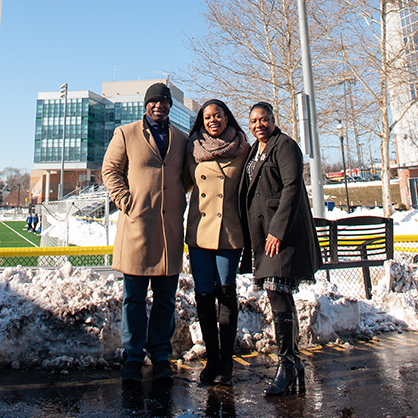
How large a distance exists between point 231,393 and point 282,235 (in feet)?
3.88

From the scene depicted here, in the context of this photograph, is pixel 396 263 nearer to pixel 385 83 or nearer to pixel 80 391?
pixel 80 391

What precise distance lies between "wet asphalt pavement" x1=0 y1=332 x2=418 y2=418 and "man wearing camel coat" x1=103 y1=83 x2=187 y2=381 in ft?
0.96

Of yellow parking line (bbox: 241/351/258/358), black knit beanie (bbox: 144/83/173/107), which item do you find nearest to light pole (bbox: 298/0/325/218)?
yellow parking line (bbox: 241/351/258/358)

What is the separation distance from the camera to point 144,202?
3.09 metres

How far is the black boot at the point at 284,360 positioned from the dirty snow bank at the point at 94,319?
92 centimetres

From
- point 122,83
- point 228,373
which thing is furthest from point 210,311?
point 122,83

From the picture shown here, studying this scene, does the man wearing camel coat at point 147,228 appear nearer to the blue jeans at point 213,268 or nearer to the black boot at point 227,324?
the blue jeans at point 213,268

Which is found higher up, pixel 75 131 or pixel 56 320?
pixel 75 131

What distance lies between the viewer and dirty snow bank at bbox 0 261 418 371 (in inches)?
131

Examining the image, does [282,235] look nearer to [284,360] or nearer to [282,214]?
[282,214]

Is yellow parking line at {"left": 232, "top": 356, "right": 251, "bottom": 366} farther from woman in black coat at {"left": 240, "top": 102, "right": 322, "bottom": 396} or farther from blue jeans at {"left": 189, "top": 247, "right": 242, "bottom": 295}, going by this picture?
blue jeans at {"left": 189, "top": 247, "right": 242, "bottom": 295}

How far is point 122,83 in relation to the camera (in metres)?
108

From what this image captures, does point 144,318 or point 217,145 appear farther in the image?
point 144,318

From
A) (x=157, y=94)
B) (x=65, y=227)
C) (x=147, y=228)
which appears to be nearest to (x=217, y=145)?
(x=157, y=94)
